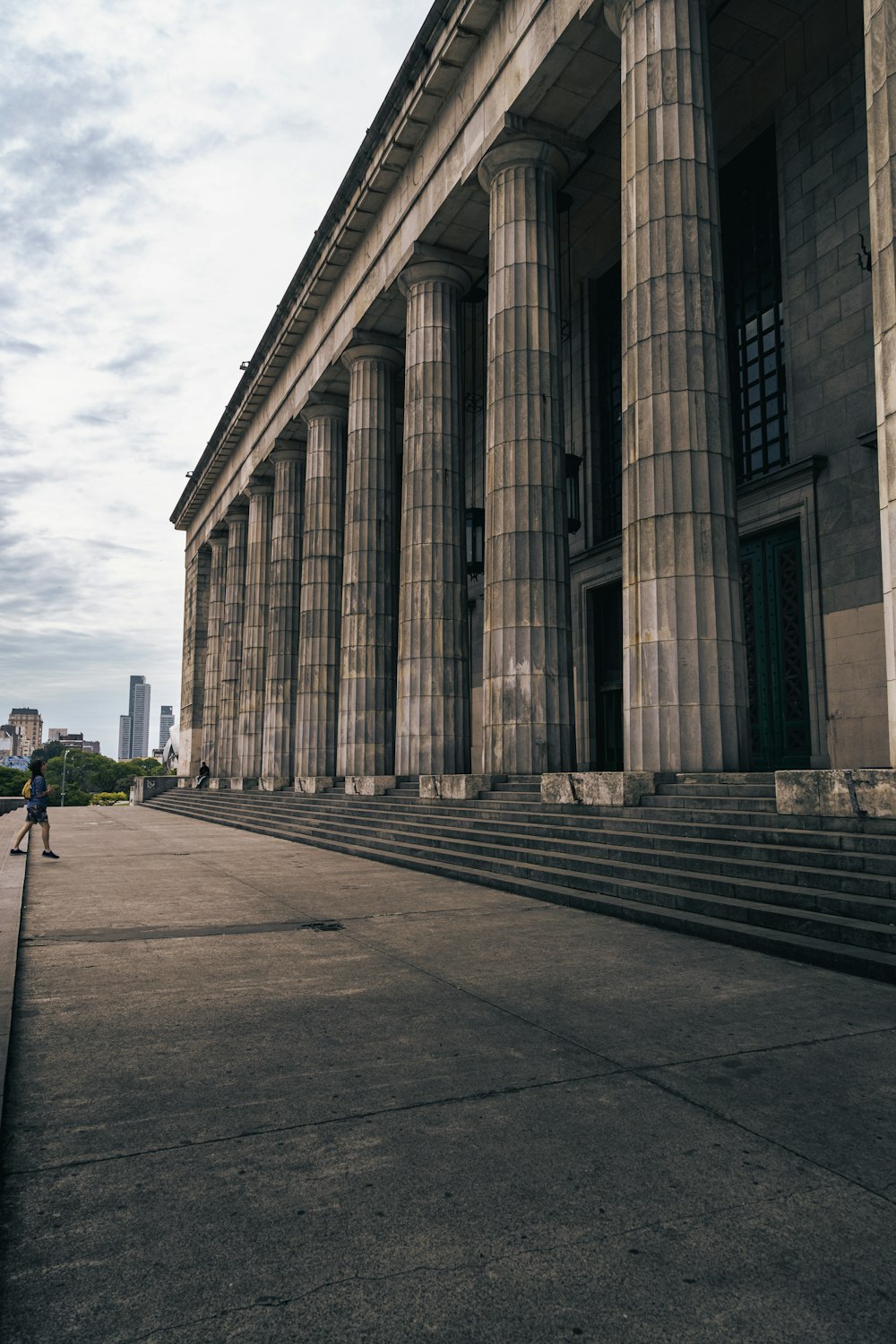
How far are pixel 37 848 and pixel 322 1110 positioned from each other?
16060 mm

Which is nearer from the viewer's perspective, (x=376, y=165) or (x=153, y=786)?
(x=376, y=165)

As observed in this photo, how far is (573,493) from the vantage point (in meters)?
25.6

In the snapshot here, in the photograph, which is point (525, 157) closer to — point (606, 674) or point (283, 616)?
point (606, 674)

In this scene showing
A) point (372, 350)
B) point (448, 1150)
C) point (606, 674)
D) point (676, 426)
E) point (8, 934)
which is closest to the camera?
point (448, 1150)

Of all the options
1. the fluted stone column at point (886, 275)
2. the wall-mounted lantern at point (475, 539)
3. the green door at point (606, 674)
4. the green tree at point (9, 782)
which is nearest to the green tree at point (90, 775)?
the green tree at point (9, 782)

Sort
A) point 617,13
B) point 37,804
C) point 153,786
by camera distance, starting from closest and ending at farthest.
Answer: point 617,13
point 37,804
point 153,786

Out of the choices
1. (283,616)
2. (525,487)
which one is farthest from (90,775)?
(525,487)

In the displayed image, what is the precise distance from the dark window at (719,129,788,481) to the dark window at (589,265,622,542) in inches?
193

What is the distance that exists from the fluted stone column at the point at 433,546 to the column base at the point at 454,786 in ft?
10.1

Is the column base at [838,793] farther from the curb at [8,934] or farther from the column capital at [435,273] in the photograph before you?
the column capital at [435,273]

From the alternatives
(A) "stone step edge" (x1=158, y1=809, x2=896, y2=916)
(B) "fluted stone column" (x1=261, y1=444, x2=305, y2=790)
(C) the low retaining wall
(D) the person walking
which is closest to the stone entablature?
(B) "fluted stone column" (x1=261, y1=444, x2=305, y2=790)

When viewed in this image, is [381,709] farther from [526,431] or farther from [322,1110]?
[322,1110]

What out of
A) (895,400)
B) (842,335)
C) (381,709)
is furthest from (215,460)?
(895,400)

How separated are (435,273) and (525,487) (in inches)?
354
